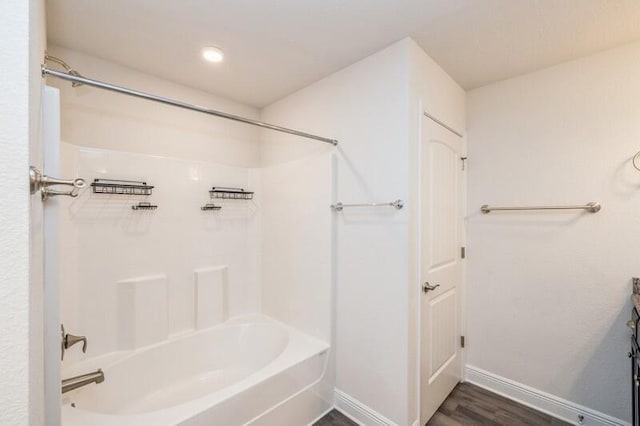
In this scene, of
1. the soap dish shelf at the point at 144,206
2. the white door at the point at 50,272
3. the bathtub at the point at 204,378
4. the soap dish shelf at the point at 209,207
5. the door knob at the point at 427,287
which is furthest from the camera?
the soap dish shelf at the point at 209,207

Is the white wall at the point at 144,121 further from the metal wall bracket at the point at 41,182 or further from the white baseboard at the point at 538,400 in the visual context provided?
the white baseboard at the point at 538,400

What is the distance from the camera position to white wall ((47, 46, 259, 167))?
1.87 meters

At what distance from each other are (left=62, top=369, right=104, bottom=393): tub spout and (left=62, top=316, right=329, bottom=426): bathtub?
7 centimetres

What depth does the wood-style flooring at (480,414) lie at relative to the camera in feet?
6.13

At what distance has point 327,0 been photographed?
1398 millimetres

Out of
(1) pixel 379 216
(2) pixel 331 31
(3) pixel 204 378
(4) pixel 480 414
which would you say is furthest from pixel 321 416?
(2) pixel 331 31

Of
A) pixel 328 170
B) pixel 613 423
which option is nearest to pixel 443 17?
pixel 328 170

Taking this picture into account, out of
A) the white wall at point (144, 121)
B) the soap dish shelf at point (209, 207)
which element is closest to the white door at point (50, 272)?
the white wall at point (144, 121)

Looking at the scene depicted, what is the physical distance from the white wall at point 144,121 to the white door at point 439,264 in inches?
67.3

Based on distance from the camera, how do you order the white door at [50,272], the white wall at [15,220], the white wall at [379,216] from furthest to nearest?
the white wall at [379,216] → the white door at [50,272] → the white wall at [15,220]

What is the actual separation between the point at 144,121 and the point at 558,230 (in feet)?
10.1

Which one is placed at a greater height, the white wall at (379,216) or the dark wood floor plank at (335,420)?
the white wall at (379,216)

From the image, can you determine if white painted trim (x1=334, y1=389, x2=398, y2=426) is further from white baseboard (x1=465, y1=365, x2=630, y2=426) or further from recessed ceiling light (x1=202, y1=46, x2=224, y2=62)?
recessed ceiling light (x1=202, y1=46, x2=224, y2=62)

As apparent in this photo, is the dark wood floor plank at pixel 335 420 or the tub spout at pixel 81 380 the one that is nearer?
the tub spout at pixel 81 380
